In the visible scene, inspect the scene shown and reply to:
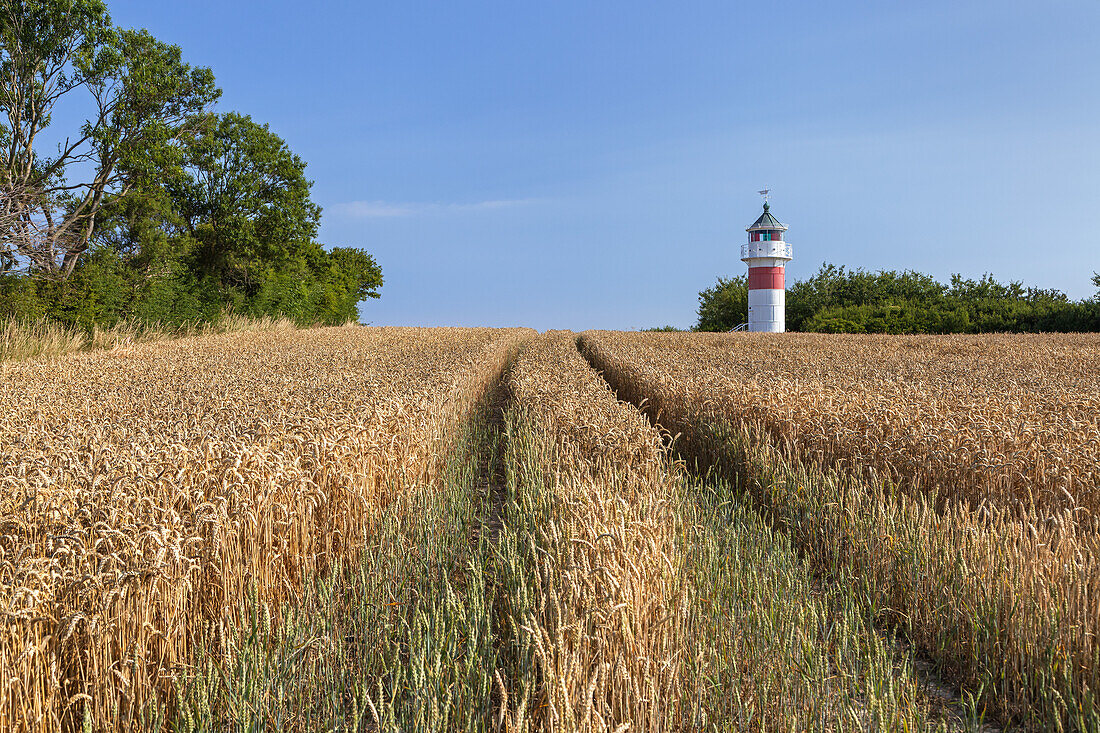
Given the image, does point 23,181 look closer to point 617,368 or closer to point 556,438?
point 617,368

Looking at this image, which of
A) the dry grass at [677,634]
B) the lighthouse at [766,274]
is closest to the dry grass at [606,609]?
the dry grass at [677,634]

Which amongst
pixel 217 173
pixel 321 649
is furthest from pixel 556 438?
pixel 217 173

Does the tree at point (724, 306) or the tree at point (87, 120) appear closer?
the tree at point (87, 120)

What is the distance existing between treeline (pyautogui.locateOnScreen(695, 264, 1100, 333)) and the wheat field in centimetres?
4101

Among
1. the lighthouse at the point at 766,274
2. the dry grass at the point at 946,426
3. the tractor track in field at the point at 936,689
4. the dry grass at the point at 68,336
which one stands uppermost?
the lighthouse at the point at 766,274

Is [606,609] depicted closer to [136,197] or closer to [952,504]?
[952,504]

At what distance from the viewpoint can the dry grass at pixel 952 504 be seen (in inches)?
130

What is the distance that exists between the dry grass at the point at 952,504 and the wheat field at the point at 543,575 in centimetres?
3

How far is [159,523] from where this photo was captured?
10.6 ft

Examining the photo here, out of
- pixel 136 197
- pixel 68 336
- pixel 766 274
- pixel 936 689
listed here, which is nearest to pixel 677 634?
pixel 936 689

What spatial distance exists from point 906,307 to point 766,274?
420 inches

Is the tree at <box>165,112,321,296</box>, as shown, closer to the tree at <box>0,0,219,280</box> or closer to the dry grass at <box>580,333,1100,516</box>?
the tree at <box>0,0,219,280</box>

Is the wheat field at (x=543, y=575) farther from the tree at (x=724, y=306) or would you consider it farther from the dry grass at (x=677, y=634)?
the tree at (x=724, y=306)

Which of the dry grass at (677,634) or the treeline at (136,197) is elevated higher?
the treeline at (136,197)
